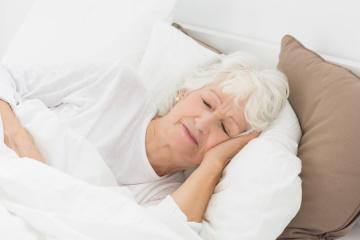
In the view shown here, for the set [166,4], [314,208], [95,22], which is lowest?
[314,208]

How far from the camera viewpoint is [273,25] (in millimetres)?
1594

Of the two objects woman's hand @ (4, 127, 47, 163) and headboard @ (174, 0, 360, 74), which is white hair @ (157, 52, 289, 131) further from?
woman's hand @ (4, 127, 47, 163)

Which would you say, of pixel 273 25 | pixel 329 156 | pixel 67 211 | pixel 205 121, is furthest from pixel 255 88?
pixel 67 211

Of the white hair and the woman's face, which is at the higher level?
the white hair

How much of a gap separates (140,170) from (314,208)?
457mm

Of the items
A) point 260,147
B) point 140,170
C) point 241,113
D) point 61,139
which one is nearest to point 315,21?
point 241,113

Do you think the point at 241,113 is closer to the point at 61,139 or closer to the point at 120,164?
the point at 120,164

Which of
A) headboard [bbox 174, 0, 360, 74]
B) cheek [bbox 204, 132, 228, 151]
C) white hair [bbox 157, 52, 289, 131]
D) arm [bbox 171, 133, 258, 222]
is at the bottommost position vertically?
arm [bbox 171, 133, 258, 222]

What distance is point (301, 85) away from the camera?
1.29 m

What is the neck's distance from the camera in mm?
1314

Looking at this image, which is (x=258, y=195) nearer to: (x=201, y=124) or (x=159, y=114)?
(x=201, y=124)

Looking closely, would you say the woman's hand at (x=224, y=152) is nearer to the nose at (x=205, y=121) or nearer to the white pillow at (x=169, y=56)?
the nose at (x=205, y=121)

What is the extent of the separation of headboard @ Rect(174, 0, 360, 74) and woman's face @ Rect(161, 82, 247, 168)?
321 mm

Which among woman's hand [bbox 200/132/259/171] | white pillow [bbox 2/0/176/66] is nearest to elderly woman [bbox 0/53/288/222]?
woman's hand [bbox 200/132/259/171]
